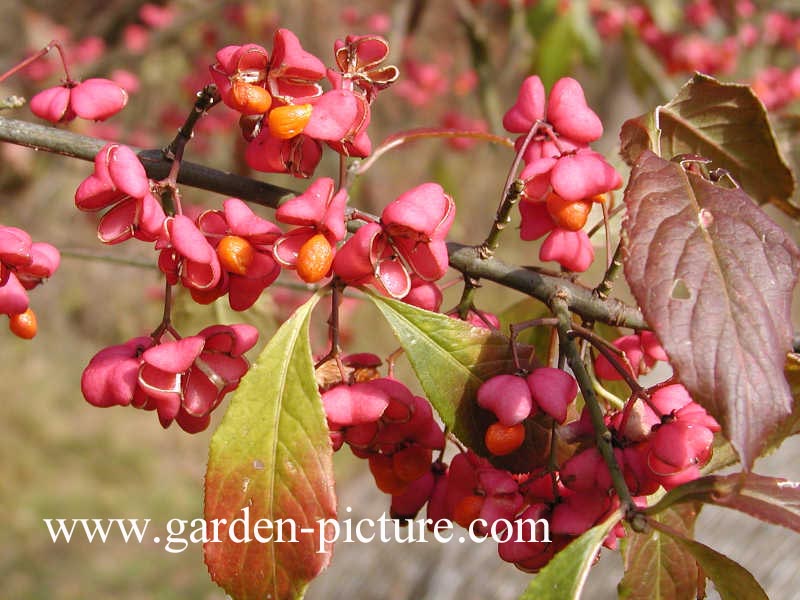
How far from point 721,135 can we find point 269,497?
Answer: 582 mm

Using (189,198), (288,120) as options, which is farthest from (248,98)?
(189,198)

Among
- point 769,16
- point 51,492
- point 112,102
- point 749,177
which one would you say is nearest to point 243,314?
point 112,102

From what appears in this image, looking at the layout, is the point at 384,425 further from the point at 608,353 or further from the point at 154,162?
the point at 154,162

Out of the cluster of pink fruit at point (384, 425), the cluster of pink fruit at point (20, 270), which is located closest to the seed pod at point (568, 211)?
the cluster of pink fruit at point (384, 425)

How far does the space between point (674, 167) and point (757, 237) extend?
9 cm

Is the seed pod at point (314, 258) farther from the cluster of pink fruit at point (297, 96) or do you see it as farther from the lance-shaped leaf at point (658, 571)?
the lance-shaped leaf at point (658, 571)

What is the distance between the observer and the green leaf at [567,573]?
2.07 ft

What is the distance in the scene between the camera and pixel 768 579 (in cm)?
195

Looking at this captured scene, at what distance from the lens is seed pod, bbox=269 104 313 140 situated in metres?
0.72

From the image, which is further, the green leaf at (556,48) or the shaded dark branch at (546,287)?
the green leaf at (556,48)

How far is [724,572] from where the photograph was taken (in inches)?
26.0

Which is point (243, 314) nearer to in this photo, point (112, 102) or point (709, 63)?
point (112, 102)

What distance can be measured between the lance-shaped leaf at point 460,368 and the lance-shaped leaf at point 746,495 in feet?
0.42

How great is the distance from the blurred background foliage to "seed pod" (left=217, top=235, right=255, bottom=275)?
1.50 m
